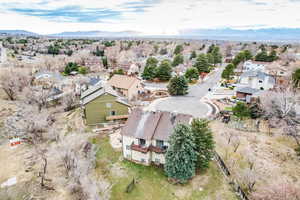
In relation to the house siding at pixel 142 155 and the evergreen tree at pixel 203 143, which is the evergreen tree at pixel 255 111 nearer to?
the evergreen tree at pixel 203 143

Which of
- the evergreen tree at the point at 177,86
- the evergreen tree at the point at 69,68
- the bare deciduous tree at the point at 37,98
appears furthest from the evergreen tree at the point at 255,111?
the evergreen tree at the point at 69,68

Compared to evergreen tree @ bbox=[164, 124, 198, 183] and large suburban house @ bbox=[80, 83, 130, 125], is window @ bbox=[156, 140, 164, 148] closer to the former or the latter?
evergreen tree @ bbox=[164, 124, 198, 183]

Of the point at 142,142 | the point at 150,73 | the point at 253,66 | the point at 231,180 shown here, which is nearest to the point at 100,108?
the point at 142,142

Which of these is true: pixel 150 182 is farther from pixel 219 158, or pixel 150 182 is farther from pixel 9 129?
pixel 9 129

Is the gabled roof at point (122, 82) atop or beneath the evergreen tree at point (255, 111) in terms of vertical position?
atop

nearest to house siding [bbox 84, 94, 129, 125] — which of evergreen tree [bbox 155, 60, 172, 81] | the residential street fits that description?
the residential street

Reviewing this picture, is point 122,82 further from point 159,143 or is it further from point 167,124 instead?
point 159,143

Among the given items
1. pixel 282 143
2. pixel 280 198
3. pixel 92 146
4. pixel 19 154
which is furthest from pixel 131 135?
pixel 282 143
